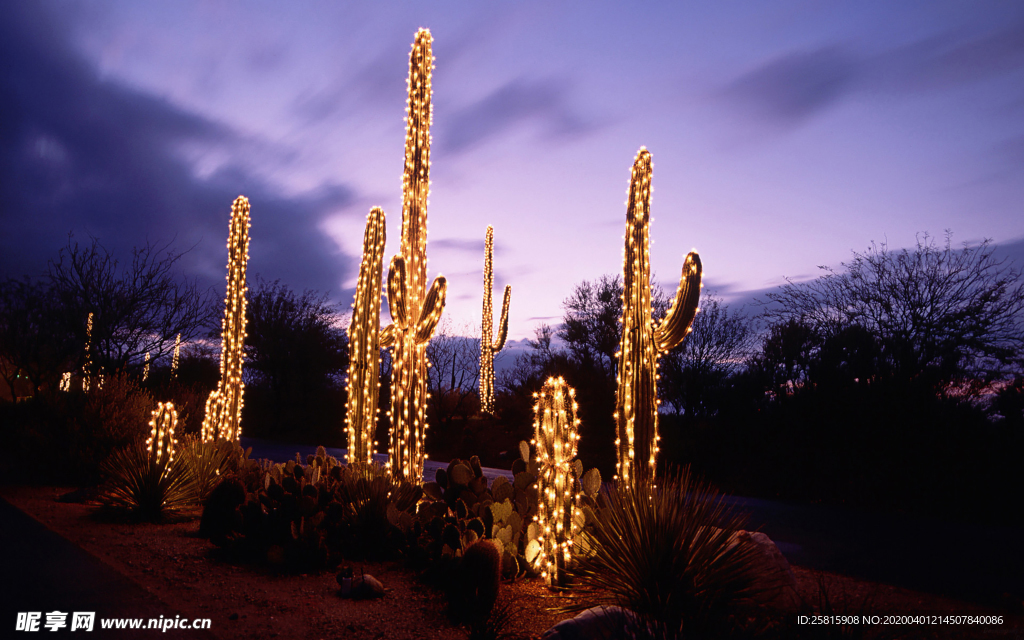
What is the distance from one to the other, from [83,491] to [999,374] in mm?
18118

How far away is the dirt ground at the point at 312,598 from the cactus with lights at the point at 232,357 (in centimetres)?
360

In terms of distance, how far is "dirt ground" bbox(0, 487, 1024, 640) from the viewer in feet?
12.8

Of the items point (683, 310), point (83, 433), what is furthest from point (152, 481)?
point (683, 310)

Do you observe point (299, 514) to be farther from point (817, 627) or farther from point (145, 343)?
point (145, 343)

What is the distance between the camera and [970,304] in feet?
52.6

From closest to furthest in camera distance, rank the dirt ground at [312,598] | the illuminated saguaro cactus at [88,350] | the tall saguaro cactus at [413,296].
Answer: the dirt ground at [312,598] < the tall saguaro cactus at [413,296] < the illuminated saguaro cactus at [88,350]

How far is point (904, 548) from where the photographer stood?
24.0 feet

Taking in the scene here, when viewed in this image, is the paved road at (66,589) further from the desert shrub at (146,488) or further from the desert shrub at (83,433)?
the desert shrub at (83,433)

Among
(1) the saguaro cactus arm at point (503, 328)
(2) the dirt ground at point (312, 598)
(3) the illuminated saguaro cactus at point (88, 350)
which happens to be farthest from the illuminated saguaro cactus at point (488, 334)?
(2) the dirt ground at point (312, 598)

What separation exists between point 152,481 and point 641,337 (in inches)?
239

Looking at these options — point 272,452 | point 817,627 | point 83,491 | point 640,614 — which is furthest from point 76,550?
point 272,452

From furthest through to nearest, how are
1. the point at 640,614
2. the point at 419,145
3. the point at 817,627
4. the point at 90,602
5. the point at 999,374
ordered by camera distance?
the point at 999,374, the point at 419,145, the point at 90,602, the point at 640,614, the point at 817,627

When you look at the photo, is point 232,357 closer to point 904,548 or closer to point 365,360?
point 365,360

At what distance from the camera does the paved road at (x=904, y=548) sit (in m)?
5.71
